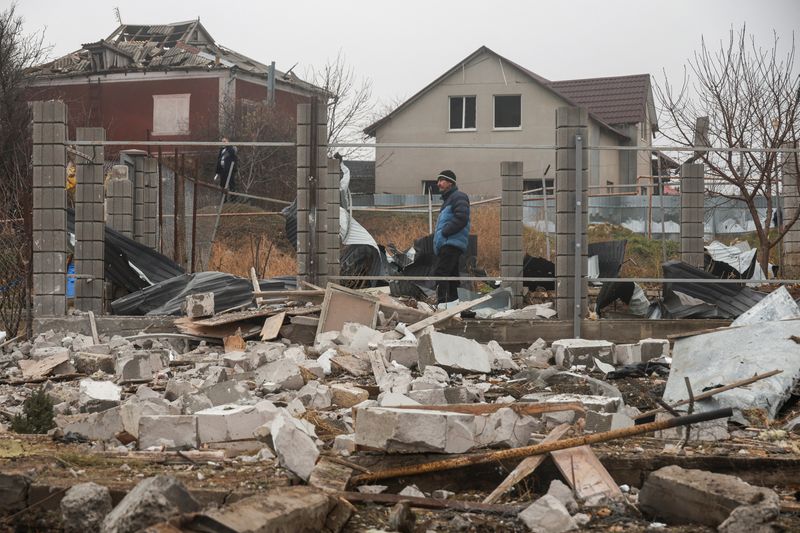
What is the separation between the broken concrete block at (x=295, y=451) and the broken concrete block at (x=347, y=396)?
210cm

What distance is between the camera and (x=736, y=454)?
5762mm

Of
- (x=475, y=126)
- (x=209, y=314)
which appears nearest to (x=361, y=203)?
(x=475, y=126)

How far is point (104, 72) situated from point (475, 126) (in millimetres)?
13277

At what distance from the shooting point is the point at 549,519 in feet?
15.2

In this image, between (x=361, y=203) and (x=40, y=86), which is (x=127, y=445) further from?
(x=40, y=86)

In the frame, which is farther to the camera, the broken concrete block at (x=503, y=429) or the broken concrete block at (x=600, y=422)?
the broken concrete block at (x=600, y=422)

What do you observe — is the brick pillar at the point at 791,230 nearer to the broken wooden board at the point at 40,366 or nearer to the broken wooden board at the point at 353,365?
the broken wooden board at the point at 353,365

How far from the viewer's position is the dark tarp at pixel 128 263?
13.4 meters

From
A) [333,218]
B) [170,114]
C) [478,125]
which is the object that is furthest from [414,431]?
[170,114]

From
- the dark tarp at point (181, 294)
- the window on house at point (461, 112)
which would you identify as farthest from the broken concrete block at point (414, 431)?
the window on house at point (461, 112)

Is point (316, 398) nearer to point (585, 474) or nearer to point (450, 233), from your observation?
point (585, 474)

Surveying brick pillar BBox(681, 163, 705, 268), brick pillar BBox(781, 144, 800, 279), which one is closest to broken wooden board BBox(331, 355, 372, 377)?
brick pillar BBox(681, 163, 705, 268)

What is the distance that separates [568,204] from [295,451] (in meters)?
6.98

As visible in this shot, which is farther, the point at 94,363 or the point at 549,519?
the point at 94,363
